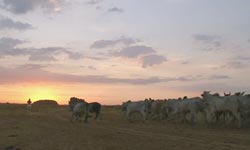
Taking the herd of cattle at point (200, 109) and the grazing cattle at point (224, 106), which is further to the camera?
the herd of cattle at point (200, 109)

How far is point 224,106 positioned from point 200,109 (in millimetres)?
3916

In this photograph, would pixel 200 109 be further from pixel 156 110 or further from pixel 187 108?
pixel 156 110

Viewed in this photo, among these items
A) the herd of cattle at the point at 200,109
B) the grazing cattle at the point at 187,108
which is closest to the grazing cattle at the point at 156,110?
the herd of cattle at the point at 200,109

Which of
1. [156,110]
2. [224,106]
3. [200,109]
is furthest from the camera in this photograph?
[156,110]

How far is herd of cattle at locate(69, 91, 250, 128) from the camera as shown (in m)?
32.3

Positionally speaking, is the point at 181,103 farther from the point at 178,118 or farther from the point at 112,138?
the point at 112,138

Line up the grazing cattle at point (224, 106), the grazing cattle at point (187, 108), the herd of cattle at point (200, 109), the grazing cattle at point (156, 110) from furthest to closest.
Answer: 1. the grazing cattle at point (156, 110)
2. the grazing cattle at point (187, 108)
3. the herd of cattle at point (200, 109)
4. the grazing cattle at point (224, 106)

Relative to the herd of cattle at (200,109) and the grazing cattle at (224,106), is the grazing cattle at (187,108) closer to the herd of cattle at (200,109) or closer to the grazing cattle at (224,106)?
the herd of cattle at (200,109)

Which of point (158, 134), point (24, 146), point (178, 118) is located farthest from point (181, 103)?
point (24, 146)

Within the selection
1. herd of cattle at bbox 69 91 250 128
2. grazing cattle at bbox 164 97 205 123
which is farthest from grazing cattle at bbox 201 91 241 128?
grazing cattle at bbox 164 97 205 123

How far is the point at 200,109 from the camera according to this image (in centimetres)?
3606

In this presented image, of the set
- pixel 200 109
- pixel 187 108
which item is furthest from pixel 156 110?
pixel 200 109

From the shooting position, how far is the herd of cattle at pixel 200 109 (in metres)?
32.3

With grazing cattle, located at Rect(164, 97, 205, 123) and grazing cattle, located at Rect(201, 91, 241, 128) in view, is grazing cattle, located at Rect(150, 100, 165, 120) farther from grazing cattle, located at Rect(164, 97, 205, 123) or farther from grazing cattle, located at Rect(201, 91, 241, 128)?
grazing cattle, located at Rect(201, 91, 241, 128)
